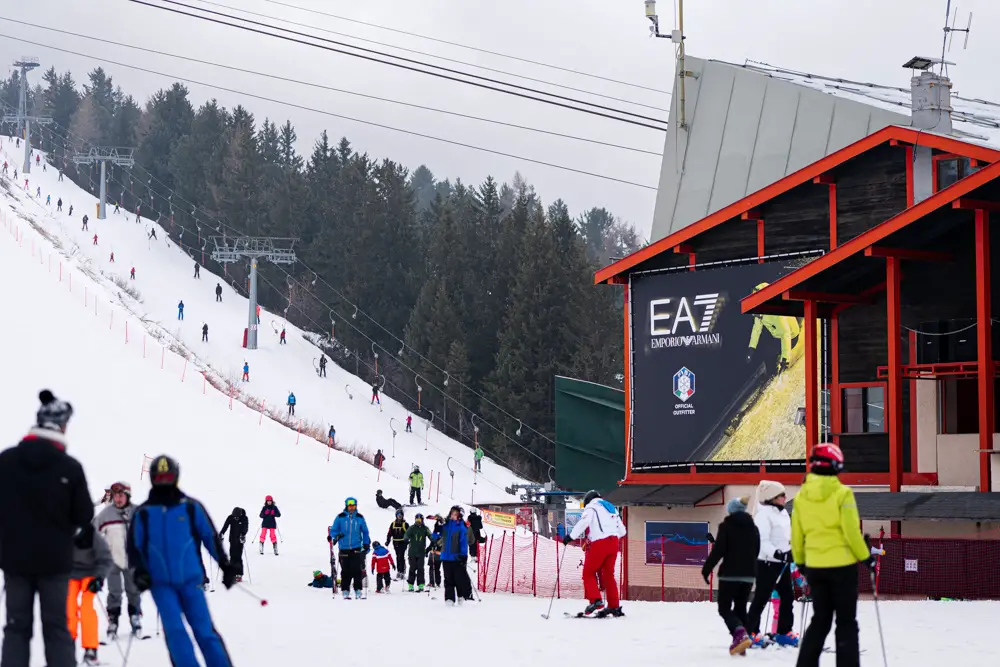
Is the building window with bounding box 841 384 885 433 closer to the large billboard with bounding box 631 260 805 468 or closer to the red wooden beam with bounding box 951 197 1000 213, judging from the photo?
the large billboard with bounding box 631 260 805 468

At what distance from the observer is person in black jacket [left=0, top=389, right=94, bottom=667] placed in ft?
25.5

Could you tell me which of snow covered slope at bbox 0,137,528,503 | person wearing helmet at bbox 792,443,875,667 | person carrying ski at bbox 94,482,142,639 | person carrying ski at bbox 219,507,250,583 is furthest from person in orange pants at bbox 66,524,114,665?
snow covered slope at bbox 0,137,528,503

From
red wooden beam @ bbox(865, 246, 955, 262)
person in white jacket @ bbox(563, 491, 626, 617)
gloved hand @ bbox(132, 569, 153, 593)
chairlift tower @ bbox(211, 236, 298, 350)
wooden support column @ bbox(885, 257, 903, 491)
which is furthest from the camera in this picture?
chairlift tower @ bbox(211, 236, 298, 350)

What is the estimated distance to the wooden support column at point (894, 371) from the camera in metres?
20.9

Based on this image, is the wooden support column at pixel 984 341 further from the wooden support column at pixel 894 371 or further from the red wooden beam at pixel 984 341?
the wooden support column at pixel 894 371

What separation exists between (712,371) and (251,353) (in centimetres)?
5061

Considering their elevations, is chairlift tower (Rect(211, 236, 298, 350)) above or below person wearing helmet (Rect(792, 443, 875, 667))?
above

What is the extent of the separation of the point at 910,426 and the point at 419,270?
238ft

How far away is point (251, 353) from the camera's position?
244 ft

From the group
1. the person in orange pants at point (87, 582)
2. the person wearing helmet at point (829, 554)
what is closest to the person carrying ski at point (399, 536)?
the person in orange pants at point (87, 582)

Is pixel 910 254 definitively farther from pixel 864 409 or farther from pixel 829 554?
pixel 829 554

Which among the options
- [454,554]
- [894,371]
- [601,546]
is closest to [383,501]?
[454,554]

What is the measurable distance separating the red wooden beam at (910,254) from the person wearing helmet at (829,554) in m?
13.1

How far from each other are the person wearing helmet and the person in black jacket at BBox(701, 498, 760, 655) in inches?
107
